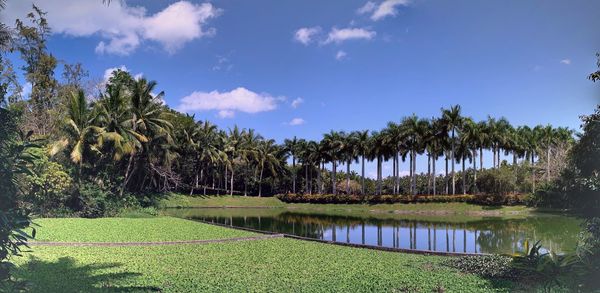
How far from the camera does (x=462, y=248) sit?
812 inches

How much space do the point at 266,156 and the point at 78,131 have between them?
1775 inches

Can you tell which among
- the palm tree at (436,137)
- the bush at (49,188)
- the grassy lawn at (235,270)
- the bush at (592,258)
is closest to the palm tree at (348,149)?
the palm tree at (436,137)

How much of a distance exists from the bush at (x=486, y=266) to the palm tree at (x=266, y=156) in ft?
192

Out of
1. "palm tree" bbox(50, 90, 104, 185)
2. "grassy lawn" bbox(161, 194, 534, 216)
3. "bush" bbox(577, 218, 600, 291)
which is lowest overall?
"grassy lawn" bbox(161, 194, 534, 216)

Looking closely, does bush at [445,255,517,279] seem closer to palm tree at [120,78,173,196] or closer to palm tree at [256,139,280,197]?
palm tree at [120,78,173,196]

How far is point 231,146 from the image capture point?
69.1 m

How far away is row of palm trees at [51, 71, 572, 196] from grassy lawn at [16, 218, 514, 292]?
17.4 meters

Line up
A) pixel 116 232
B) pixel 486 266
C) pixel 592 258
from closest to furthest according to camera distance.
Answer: pixel 592 258 < pixel 486 266 < pixel 116 232

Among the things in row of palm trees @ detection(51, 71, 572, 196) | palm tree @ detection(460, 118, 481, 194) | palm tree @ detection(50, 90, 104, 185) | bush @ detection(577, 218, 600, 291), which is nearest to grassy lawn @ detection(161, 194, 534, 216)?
row of palm trees @ detection(51, 71, 572, 196)

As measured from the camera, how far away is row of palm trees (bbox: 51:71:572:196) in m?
33.8

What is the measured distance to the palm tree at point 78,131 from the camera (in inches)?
1182

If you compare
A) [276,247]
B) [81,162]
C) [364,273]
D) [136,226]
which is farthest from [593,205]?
[81,162]

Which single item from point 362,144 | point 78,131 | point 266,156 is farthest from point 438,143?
point 78,131

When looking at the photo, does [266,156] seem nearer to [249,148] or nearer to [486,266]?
[249,148]
